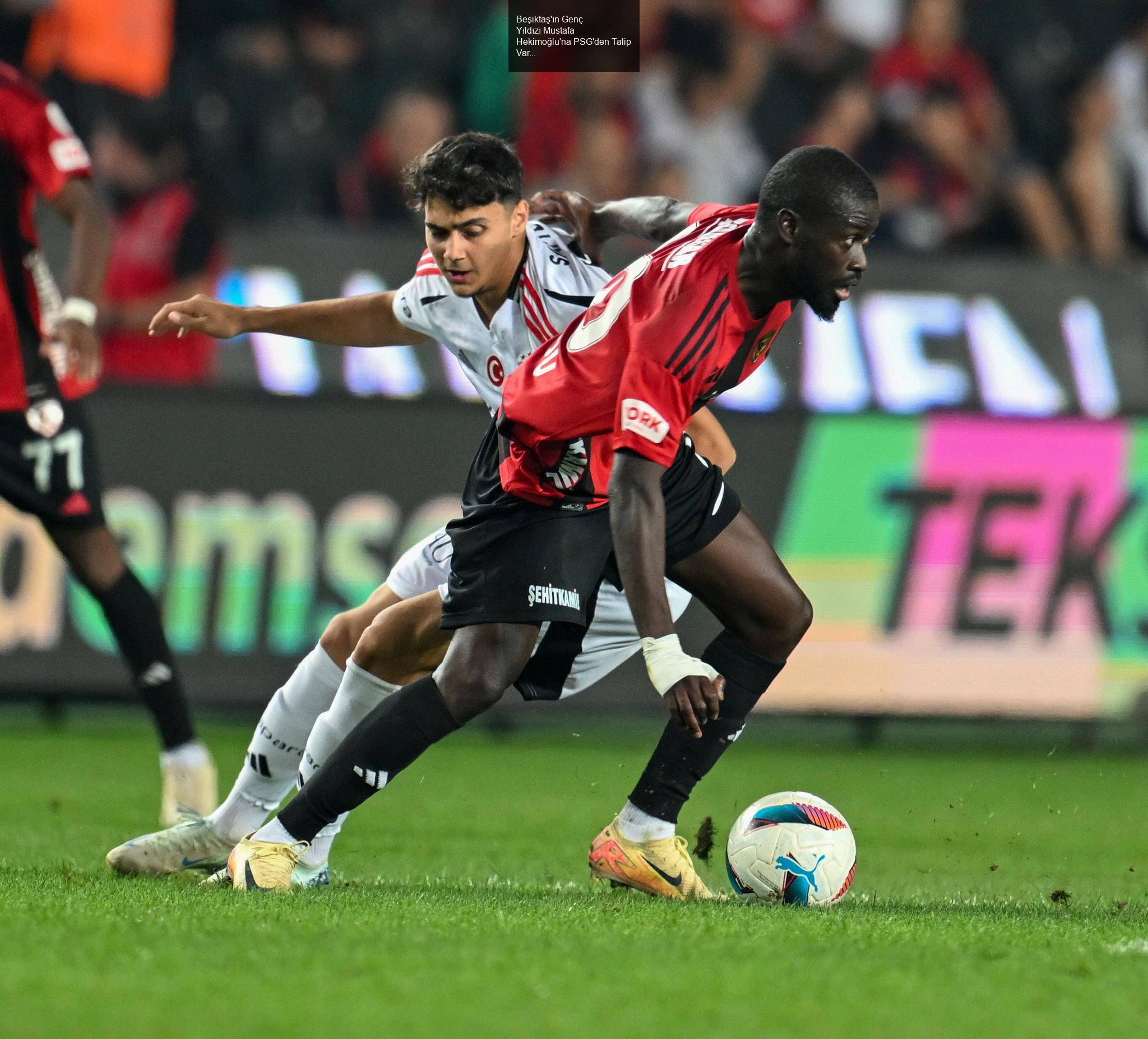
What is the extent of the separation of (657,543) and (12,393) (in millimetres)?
2776

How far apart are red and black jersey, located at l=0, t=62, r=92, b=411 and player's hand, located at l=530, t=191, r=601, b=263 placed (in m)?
1.74

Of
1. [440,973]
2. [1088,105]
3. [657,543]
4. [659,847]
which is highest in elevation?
[1088,105]

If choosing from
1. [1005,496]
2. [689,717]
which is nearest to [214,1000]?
[689,717]

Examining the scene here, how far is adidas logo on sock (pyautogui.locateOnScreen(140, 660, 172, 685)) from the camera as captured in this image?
570cm

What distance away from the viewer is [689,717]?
3.82 metres

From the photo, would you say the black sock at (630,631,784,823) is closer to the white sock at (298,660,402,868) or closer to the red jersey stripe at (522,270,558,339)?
the white sock at (298,660,402,868)

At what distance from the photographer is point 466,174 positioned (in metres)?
4.34

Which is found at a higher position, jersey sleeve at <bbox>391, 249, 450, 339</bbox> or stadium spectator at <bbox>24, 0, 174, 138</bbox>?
stadium spectator at <bbox>24, 0, 174, 138</bbox>

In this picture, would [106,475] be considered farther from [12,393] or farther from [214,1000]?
[214,1000]

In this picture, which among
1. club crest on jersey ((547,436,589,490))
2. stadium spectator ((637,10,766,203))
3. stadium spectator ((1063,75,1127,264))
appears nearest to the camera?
club crest on jersey ((547,436,589,490))

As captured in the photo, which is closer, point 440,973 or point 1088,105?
point 440,973

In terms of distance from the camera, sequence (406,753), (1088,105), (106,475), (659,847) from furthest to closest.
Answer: (1088,105) < (106,475) < (659,847) < (406,753)

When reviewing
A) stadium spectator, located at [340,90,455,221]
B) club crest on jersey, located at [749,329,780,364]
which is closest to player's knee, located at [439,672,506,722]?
club crest on jersey, located at [749,329,780,364]

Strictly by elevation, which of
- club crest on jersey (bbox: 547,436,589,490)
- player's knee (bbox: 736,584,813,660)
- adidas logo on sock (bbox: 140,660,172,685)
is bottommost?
adidas logo on sock (bbox: 140,660,172,685)
